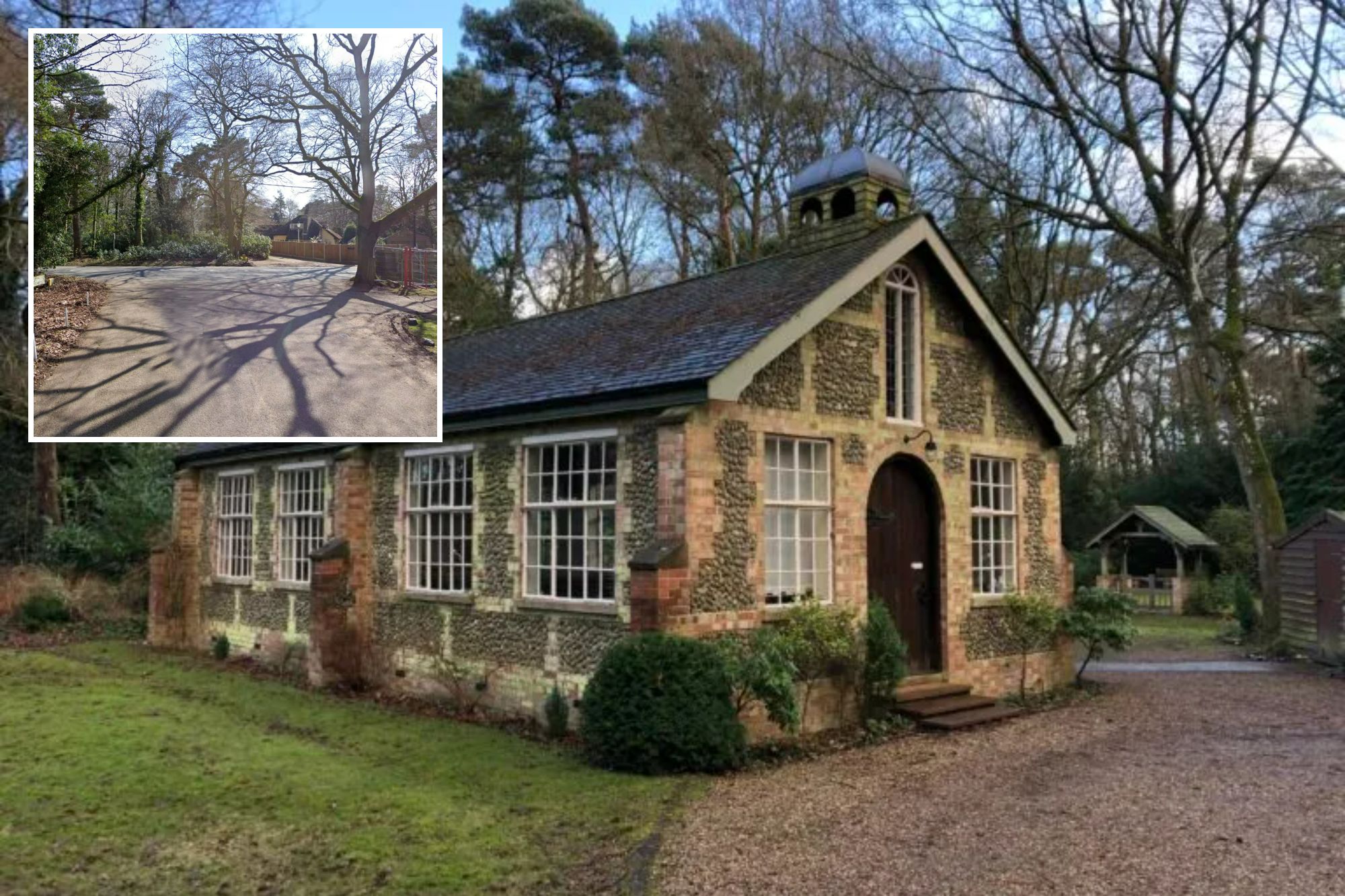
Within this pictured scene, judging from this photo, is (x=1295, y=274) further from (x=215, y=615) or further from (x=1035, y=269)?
(x=215, y=615)

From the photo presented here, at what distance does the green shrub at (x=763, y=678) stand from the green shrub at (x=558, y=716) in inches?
77.5

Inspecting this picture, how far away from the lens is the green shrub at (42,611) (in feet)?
67.1

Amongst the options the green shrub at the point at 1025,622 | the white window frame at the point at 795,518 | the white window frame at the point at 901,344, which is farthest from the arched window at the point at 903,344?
the green shrub at the point at 1025,622

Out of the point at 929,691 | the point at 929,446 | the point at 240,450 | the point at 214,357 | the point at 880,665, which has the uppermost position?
the point at 240,450

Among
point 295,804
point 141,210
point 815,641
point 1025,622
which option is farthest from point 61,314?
point 1025,622

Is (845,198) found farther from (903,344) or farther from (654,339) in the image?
(654,339)

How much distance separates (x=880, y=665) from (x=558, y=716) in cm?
350

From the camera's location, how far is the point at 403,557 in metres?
14.1

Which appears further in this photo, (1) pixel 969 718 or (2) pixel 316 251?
(1) pixel 969 718

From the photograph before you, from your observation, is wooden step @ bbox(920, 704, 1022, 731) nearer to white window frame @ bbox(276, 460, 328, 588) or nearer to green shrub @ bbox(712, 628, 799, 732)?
green shrub @ bbox(712, 628, 799, 732)

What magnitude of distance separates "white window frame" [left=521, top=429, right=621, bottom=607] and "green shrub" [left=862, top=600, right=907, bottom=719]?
9.56 feet

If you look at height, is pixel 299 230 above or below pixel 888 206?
below

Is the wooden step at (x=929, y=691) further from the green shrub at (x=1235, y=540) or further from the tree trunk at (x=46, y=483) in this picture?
the tree trunk at (x=46, y=483)

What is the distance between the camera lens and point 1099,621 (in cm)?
1420
